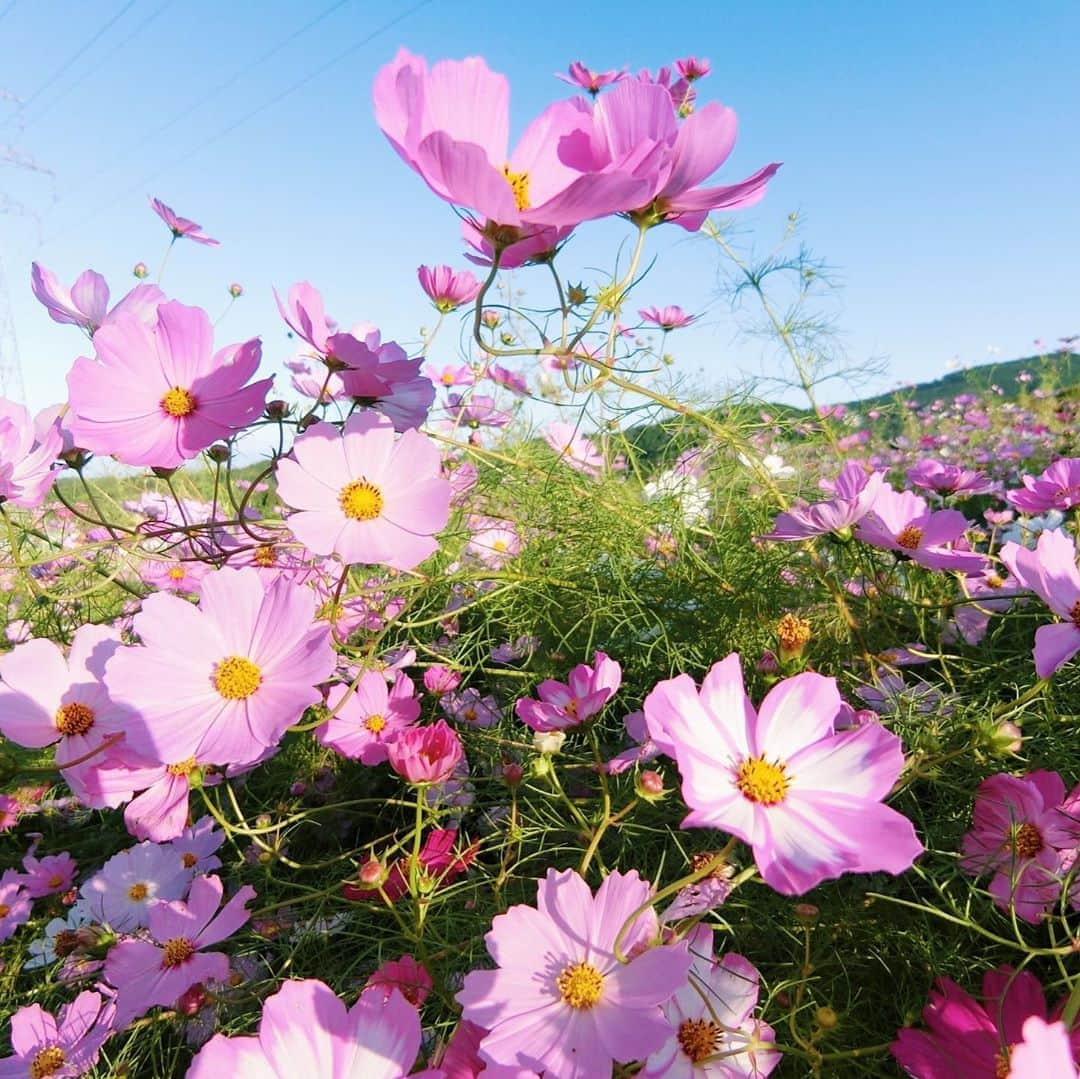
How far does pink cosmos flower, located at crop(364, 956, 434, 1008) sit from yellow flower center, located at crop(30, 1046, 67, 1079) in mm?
224

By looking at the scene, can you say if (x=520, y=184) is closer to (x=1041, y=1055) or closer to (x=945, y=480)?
(x=1041, y=1055)

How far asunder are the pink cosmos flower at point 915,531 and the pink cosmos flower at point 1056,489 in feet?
0.43

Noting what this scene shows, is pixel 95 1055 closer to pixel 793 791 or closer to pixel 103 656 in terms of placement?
pixel 103 656

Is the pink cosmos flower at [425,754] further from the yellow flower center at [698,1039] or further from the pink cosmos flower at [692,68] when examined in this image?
the pink cosmos flower at [692,68]

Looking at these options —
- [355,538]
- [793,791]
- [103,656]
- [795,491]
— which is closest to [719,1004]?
[793,791]

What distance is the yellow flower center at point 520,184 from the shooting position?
42 centimetres

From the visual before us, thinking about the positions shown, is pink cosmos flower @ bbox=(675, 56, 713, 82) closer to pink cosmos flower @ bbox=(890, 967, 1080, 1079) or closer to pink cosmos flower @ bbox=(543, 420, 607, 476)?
pink cosmos flower @ bbox=(543, 420, 607, 476)

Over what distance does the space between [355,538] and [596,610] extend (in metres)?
0.29

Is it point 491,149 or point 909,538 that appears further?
point 909,538

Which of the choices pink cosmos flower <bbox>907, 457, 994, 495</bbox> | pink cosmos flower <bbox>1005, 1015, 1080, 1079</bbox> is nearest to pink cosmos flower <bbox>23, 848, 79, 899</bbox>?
pink cosmos flower <bbox>1005, 1015, 1080, 1079</bbox>

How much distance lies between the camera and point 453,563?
3.29 ft

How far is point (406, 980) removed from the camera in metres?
0.45

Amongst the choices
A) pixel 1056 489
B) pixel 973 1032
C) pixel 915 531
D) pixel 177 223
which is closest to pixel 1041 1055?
pixel 973 1032

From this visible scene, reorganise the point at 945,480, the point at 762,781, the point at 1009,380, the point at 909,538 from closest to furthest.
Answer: the point at 762,781, the point at 909,538, the point at 945,480, the point at 1009,380
